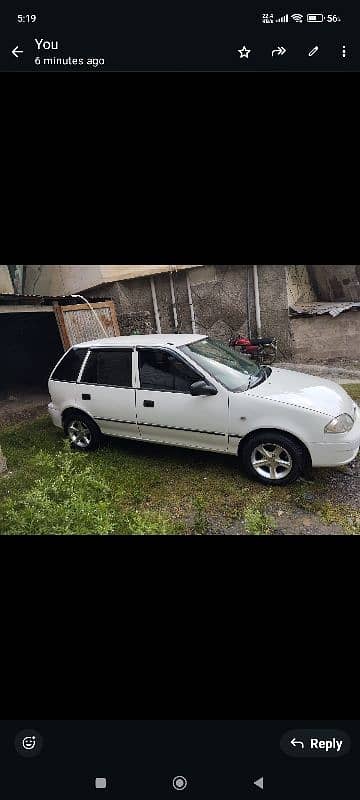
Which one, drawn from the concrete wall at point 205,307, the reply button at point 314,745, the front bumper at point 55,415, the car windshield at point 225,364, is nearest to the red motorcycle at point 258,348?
the concrete wall at point 205,307

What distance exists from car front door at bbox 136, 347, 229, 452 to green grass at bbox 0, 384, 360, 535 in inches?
8.9

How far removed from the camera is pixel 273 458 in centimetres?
252

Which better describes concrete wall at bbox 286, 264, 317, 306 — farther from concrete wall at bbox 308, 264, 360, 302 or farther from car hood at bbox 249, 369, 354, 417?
car hood at bbox 249, 369, 354, 417

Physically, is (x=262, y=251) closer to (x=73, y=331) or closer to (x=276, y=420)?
(x=276, y=420)

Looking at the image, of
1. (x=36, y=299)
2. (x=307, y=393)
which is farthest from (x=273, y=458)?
(x=36, y=299)

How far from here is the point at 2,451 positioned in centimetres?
303

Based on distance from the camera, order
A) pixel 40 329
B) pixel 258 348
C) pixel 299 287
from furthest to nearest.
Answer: pixel 40 329 < pixel 258 348 < pixel 299 287

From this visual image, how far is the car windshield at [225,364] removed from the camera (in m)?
2.69

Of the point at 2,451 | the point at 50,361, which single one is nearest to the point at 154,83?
the point at 2,451

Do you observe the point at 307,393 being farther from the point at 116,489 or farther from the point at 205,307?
the point at 205,307

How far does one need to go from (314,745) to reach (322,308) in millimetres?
3826

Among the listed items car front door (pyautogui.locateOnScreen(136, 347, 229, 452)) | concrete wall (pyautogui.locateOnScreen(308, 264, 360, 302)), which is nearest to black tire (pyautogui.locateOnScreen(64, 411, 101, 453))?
car front door (pyautogui.locateOnScreen(136, 347, 229, 452))

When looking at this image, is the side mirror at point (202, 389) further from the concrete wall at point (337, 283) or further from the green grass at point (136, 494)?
the concrete wall at point (337, 283)

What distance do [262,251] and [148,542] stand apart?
53.3 inches
